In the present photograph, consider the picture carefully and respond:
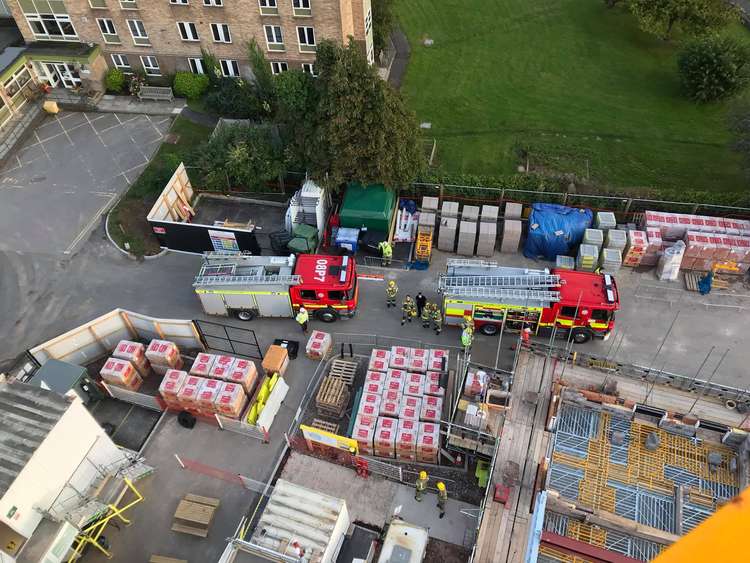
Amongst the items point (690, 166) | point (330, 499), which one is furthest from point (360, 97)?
point (690, 166)

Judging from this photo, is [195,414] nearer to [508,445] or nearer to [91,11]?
[508,445]

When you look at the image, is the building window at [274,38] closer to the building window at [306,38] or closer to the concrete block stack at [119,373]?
the building window at [306,38]

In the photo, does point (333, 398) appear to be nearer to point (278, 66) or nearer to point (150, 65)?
point (278, 66)

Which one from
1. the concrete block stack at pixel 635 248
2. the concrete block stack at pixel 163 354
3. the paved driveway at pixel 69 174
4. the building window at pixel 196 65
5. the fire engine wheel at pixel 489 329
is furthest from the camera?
the building window at pixel 196 65

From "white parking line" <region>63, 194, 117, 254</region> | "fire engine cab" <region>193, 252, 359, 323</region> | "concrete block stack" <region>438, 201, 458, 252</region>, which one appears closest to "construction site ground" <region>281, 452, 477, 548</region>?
"fire engine cab" <region>193, 252, 359, 323</region>

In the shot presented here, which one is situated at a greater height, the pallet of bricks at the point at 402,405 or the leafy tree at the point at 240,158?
the leafy tree at the point at 240,158

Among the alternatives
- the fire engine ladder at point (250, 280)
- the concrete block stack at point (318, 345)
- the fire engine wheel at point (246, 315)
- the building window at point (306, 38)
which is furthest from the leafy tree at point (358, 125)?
the building window at point (306, 38)
